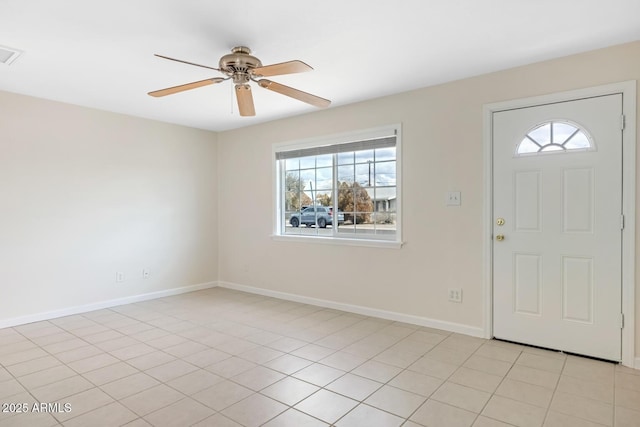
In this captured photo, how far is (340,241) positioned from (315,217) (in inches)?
23.1

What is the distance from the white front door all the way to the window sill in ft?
3.37

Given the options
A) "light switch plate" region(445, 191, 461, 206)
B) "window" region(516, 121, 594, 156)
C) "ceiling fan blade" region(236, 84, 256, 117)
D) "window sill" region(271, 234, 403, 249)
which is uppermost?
"ceiling fan blade" region(236, 84, 256, 117)

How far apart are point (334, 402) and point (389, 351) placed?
0.93 meters

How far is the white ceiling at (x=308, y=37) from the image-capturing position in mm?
2203

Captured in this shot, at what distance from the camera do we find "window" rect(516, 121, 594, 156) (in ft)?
9.50

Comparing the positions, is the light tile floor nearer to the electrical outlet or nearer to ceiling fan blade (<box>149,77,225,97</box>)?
the electrical outlet

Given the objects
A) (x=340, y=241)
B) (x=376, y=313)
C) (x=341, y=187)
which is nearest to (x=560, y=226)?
(x=376, y=313)

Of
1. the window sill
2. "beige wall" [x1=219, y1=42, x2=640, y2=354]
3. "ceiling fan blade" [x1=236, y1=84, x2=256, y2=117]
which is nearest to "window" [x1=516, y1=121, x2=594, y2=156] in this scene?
"beige wall" [x1=219, y1=42, x2=640, y2=354]

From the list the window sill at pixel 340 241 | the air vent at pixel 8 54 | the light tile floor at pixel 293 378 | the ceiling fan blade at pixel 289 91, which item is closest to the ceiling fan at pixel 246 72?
the ceiling fan blade at pixel 289 91

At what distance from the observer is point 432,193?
11.9 feet

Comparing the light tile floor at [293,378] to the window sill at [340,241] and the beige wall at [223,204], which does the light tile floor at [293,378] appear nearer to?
the beige wall at [223,204]

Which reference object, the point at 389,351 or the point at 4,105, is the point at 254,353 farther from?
the point at 4,105

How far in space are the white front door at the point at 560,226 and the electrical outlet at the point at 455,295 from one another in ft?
1.01

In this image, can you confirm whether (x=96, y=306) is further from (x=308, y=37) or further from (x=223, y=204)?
(x=308, y=37)
